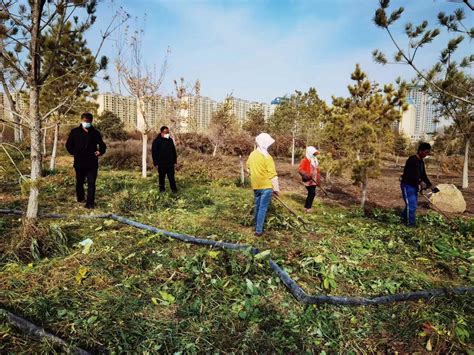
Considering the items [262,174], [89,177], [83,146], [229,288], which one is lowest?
[229,288]

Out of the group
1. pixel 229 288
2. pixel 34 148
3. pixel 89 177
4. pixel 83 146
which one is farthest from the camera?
pixel 89 177

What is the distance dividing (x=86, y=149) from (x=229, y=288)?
13.1 feet

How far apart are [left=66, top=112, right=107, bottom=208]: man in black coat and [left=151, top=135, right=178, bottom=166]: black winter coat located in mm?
1595

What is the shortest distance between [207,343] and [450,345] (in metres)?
1.98

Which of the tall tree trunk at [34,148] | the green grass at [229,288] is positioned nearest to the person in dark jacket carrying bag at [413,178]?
the green grass at [229,288]

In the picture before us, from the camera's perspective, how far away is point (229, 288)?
296 centimetres

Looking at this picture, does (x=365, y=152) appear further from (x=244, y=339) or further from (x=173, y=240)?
(x=244, y=339)

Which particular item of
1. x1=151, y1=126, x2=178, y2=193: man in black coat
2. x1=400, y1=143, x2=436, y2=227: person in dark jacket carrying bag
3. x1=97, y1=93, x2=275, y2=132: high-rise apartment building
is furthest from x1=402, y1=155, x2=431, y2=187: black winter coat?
x1=97, y1=93, x2=275, y2=132: high-rise apartment building

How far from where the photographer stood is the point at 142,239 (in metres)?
4.10

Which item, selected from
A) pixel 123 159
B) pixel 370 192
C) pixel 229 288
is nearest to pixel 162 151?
pixel 229 288

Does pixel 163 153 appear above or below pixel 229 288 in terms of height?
above

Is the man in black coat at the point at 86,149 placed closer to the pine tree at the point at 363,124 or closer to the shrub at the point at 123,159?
the pine tree at the point at 363,124

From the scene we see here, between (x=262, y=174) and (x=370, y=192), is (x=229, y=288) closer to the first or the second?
(x=262, y=174)

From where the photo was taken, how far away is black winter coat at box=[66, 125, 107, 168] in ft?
17.5
